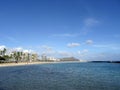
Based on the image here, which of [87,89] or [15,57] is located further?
[15,57]

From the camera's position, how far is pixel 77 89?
2422 centimetres

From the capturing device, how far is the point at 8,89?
2403 cm

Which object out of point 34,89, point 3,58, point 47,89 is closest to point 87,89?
point 47,89

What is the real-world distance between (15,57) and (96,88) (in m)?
163

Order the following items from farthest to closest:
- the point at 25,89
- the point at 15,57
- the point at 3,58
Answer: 1. the point at 15,57
2. the point at 3,58
3. the point at 25,89

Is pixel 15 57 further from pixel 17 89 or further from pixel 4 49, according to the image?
pixel 17 89

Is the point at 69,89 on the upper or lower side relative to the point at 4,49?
lower

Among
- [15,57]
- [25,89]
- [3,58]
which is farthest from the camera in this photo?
[15,57]

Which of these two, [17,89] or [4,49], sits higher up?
[4,49]

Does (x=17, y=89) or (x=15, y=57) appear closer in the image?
(x=17, y=89)

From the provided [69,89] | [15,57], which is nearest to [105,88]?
[69,89]

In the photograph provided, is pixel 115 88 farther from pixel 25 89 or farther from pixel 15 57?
pixel 15 57

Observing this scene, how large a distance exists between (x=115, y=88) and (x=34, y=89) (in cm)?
1099

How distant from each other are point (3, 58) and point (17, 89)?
428ft
